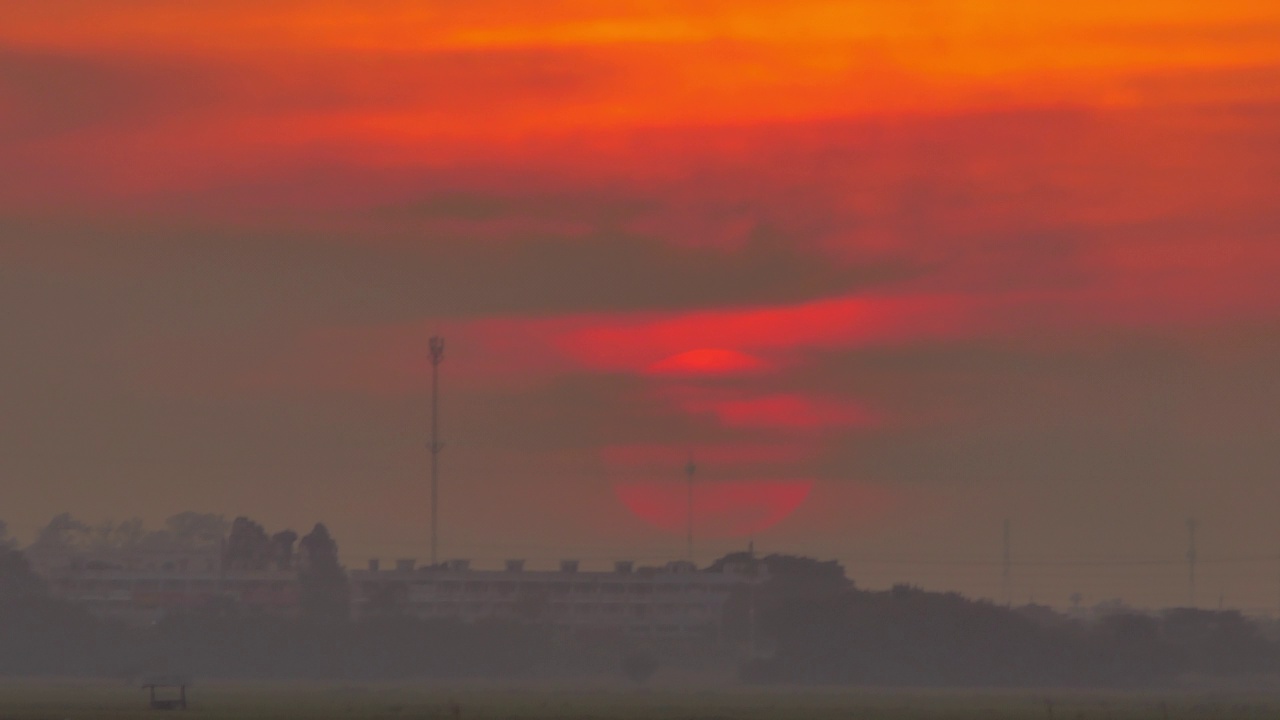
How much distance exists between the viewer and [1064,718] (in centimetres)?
12288

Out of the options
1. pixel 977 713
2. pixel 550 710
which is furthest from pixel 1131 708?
pixel 550 710

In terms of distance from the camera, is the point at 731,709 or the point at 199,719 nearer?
the point at 199,719

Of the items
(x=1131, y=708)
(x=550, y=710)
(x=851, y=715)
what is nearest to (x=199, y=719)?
(x=550, y=710)

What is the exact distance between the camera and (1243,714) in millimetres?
127625

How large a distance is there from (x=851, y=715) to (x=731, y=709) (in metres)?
13.2

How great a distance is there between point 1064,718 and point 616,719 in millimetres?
29462

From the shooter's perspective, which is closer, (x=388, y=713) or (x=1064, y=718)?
(x=388, y=713)

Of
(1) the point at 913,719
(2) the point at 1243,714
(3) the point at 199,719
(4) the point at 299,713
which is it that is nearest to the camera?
(3) the point at 199,719

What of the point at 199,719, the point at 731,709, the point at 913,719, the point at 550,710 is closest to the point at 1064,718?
the point at 913,719

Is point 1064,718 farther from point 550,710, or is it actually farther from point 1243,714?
point 550,710

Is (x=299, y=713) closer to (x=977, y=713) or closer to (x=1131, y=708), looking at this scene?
(x=977, y=713)

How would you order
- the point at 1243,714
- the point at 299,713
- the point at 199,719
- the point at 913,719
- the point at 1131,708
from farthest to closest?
the point at 1131,708 < the point at 1243,714 < the point at 913,719 < the point at 299,713 < the point at 199,719

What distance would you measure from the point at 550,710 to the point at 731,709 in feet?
41.9

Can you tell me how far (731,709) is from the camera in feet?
433
